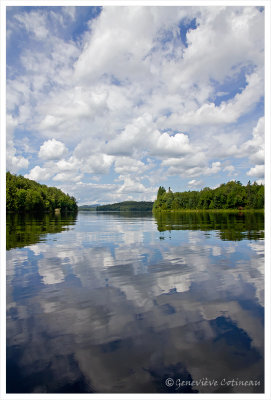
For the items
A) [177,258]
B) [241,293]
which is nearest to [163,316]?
[241,293]

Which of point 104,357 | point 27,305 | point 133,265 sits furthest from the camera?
point 133,265

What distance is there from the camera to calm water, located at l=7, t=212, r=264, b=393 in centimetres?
671

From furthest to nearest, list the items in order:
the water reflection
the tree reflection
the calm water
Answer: the tree reflection → the water reflection → the calm water

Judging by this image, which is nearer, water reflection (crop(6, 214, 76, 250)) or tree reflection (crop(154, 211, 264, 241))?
water reflection (crop(6, 214, 76, 250))

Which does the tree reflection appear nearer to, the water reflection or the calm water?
the calm water

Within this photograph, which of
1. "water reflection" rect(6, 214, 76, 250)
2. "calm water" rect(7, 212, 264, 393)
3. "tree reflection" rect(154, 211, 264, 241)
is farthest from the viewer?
"tree reflection" rect(154, 211, 264, 241)

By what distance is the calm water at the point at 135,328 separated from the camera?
22.0 feet

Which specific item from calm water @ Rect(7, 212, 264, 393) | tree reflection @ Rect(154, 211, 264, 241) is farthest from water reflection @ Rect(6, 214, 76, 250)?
tree reflection @ Rect(154, 211, 264, 241)

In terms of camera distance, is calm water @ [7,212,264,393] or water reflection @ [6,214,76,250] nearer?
calm water @ [7,212,264,393]

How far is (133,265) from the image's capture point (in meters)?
18.4

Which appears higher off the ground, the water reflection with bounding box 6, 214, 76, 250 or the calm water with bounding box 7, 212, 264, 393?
the water reflection with bounding box 6, 214, 76, 250

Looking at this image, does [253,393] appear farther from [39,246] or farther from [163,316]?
[39,246]
